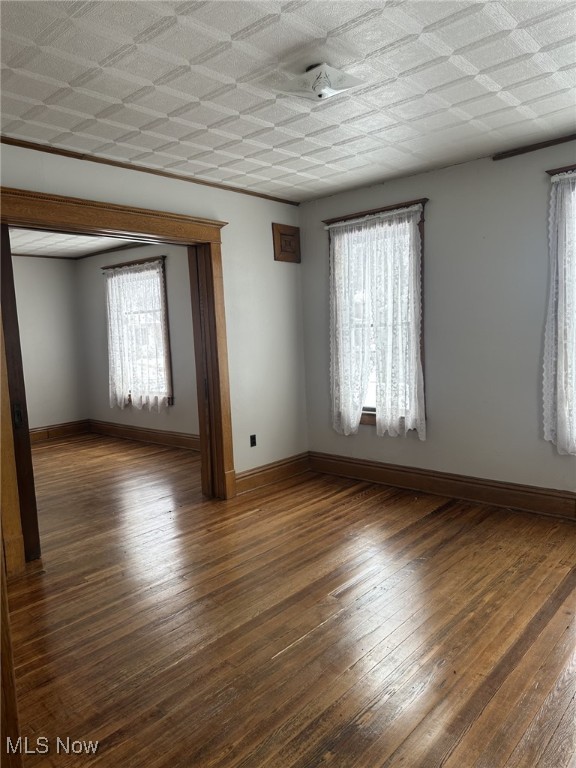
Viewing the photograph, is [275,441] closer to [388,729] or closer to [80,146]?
[80,146]

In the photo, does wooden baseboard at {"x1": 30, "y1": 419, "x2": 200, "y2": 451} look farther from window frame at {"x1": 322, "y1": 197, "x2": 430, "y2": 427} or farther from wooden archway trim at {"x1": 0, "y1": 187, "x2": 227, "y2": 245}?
wooden archway trim at {"x1": 0, "y1": 187, "x2": 227, "y2": 245}

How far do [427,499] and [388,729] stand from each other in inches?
102

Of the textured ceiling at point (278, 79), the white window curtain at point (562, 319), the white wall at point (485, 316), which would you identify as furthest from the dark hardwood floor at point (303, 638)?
the textured ceiling at point (278, 79)

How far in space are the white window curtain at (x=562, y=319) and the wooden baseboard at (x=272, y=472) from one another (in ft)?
7.79

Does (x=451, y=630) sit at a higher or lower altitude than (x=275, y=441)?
lower

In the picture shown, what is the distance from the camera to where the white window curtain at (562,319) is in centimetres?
358

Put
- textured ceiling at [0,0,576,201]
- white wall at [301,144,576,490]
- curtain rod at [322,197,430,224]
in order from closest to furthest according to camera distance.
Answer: textured ceiling at [0,0,576,201] → white wall at [301,144,576,490] → curtain rod at [322,197,430,224]

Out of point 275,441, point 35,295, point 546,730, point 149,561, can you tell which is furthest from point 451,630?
point 35,295

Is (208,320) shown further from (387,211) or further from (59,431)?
(59,431)

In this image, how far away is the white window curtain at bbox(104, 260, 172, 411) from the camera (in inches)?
266

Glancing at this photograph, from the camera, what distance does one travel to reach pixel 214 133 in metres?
3.28

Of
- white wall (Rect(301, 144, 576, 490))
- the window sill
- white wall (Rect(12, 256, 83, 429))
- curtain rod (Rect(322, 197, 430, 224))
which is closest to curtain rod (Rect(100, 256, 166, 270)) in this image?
white wall (Rect(12, 256, 83, 429))

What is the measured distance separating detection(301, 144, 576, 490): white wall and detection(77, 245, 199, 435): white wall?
271cm

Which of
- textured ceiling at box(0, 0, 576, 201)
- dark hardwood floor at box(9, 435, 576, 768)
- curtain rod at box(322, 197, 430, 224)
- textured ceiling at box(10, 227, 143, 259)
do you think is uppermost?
textured ceiling at box(10, 227, 143, 259)
